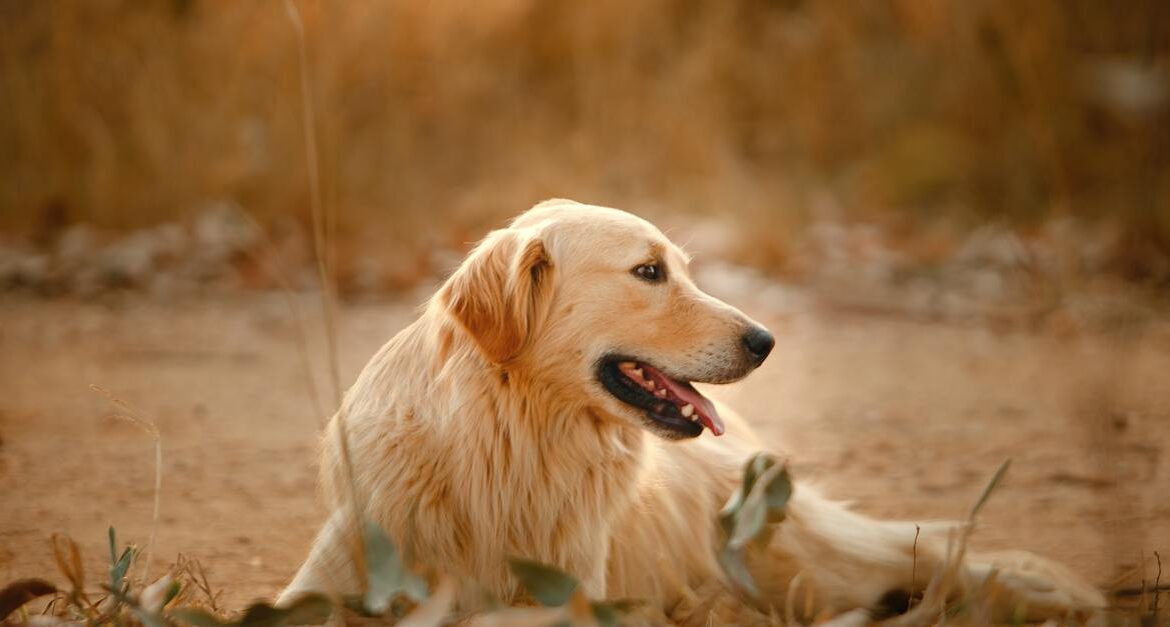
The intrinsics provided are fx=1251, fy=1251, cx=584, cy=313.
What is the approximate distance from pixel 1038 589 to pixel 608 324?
1395mm

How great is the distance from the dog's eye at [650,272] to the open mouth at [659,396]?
0.74 feet

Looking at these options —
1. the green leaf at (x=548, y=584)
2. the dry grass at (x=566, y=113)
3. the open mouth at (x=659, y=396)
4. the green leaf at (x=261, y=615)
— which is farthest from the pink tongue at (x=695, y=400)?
the dry grass at (x=566, y=113)

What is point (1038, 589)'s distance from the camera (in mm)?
3424

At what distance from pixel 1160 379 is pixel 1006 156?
4.37 metres

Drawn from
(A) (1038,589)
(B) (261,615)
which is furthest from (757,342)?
(B) (261,615)

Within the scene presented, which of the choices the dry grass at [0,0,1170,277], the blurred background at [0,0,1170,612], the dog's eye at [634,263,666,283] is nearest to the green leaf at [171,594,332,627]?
the dog's eye at [634,263,666,283]

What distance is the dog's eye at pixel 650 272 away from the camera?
3.31 metres

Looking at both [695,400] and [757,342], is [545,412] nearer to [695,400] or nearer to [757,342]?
[695,400]

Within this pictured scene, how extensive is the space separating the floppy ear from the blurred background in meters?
1.43

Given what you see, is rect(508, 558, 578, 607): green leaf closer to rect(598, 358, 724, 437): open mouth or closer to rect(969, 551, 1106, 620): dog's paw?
rect(598, 358, 724, 437): open mouth

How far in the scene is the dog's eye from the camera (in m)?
3.31

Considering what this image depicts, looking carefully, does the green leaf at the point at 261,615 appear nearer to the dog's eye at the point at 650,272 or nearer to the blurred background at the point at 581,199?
the dog's eye at the point at 650,272

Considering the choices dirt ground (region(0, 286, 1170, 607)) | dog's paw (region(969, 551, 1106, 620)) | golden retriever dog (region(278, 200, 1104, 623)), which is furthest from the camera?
dirt ground (region(0, 286, 1170, 607))

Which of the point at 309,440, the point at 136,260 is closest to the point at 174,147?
the point at 136,260
